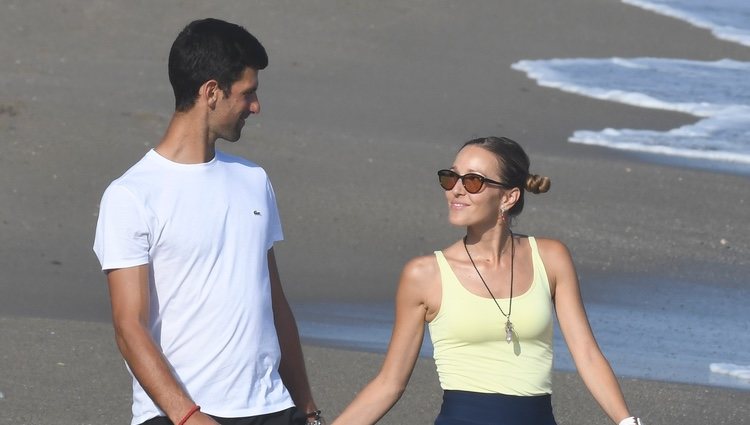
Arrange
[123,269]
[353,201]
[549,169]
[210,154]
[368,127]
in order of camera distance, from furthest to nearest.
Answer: [368,127] → [549,169] → [353,201] → [210,154] → [123,269]

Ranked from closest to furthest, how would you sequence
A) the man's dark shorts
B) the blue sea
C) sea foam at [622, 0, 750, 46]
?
the man's dark shorts → the blue sea → sea foam at [622, 0, 750, 46]

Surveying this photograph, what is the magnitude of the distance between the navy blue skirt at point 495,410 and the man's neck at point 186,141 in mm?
1054

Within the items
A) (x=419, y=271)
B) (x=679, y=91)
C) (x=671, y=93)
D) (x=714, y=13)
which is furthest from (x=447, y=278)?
(x=714, y=13)

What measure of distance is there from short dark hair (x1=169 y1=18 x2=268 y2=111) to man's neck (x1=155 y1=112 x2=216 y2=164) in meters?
0.04

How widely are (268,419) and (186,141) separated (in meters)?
0.80

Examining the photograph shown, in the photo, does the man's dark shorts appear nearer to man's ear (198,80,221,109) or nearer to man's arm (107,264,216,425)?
man's arm (107,264,216,425)

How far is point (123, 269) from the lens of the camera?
3.58 m

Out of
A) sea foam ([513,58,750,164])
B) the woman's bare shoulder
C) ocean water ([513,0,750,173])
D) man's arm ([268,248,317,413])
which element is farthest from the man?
sea foam ([513,58,750,164])

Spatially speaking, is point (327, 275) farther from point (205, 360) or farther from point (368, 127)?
point (205, 360)

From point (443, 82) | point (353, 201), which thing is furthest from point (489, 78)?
point (353, 201)

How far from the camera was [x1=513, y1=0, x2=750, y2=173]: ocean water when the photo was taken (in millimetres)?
12625

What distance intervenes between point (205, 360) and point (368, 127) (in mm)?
8775

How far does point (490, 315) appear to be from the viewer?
409 cm

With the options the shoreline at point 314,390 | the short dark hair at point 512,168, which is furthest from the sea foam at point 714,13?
the short dark hair at point 512,168
